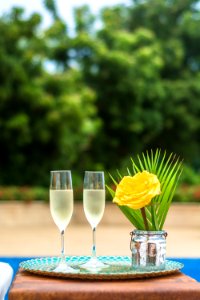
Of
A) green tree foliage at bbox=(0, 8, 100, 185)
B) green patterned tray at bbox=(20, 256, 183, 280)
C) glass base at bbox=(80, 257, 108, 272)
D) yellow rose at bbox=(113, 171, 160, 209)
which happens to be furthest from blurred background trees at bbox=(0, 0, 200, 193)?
yellow rose at bbox=(113, 171, 160, 209)

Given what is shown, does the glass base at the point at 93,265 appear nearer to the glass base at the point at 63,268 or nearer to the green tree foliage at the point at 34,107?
the glass base at the point at 63,268

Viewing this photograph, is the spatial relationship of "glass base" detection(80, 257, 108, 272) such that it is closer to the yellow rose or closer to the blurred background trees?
the yellow rose

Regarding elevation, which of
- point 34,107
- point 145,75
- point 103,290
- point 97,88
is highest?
point 145,75

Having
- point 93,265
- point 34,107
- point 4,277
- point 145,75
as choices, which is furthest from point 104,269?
point 145,75

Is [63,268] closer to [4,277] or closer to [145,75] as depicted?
[4,277]

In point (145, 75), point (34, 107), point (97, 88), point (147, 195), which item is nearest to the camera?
point (147, 195)

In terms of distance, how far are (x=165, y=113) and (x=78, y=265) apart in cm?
1505

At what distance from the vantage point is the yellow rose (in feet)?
6.32

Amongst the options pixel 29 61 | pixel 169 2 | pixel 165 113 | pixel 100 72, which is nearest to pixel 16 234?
pixel 29 61

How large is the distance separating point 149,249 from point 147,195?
174 millimetres

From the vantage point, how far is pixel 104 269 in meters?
2.02

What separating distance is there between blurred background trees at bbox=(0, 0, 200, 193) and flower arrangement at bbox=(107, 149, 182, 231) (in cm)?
1121

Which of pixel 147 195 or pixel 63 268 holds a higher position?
pixel 147 195

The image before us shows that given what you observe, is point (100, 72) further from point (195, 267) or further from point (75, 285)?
point (75, 285)
